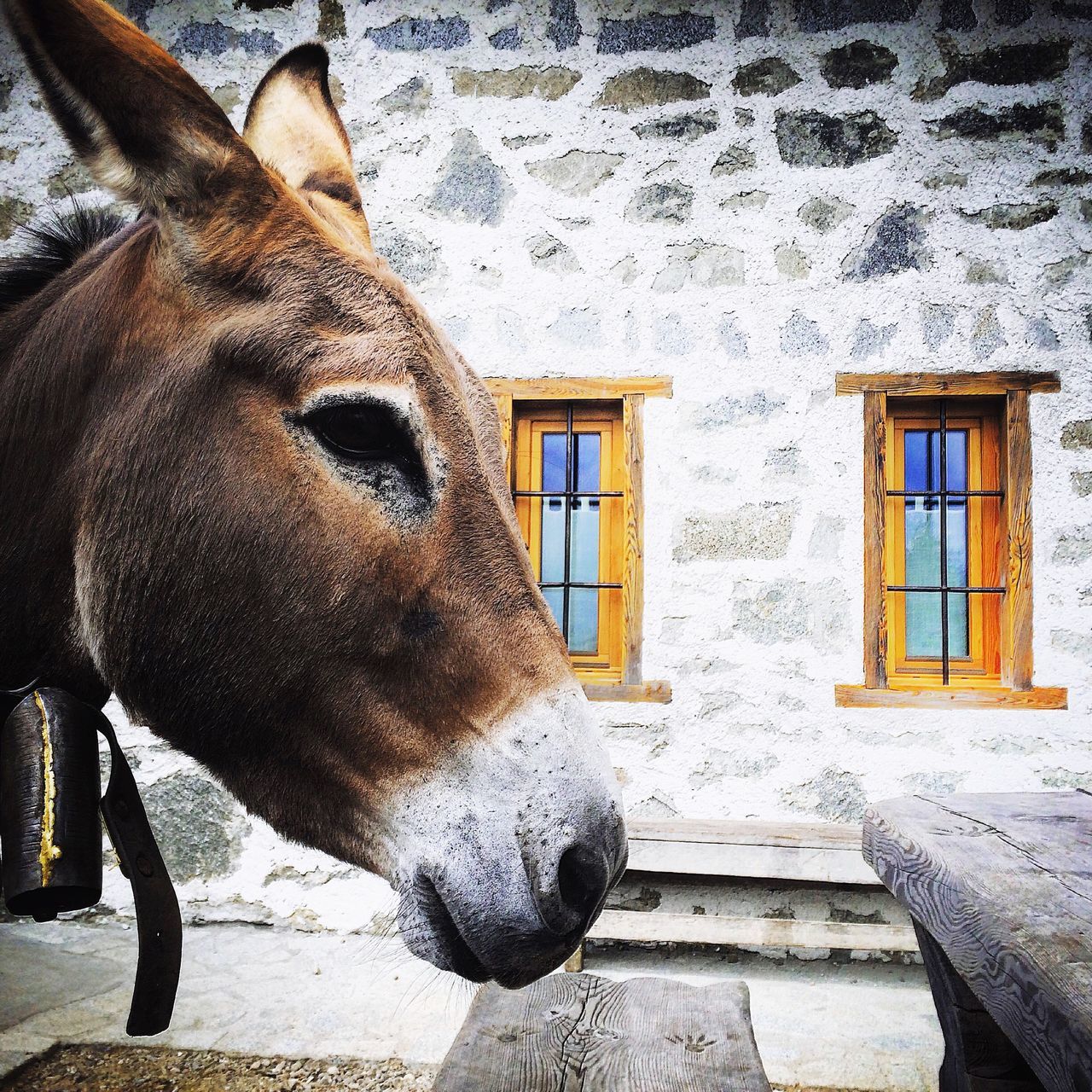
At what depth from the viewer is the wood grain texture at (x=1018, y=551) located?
3.11 meters

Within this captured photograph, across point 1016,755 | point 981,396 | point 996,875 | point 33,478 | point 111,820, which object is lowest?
point 1016,755

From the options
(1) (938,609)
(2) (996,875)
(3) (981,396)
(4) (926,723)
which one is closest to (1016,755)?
(4) (926,723)

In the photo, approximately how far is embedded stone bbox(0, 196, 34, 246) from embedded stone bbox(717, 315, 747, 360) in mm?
2970

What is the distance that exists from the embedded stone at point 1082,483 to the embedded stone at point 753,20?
2149mm

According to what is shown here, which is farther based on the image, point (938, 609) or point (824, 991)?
point (938, 609)

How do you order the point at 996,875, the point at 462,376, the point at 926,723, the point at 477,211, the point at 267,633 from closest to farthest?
the point at 267,633 < the point at 462,376 < the point at 996,875 < the point at 926,723 < the point at 477,211

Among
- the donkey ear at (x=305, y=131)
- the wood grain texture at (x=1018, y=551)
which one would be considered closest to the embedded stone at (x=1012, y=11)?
the wood grain texture at (x=1018, y=551)

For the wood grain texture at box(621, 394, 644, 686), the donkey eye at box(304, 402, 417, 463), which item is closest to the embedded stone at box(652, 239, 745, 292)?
the wood grain texture at box(621, 394, 644, 686)

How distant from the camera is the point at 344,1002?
275 cm

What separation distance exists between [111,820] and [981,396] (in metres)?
3.38

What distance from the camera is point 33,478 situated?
0.95 m

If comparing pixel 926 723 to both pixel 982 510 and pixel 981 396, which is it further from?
pixel 981 396

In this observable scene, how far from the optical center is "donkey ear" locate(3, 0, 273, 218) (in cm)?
82

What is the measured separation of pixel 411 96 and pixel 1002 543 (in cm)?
304
